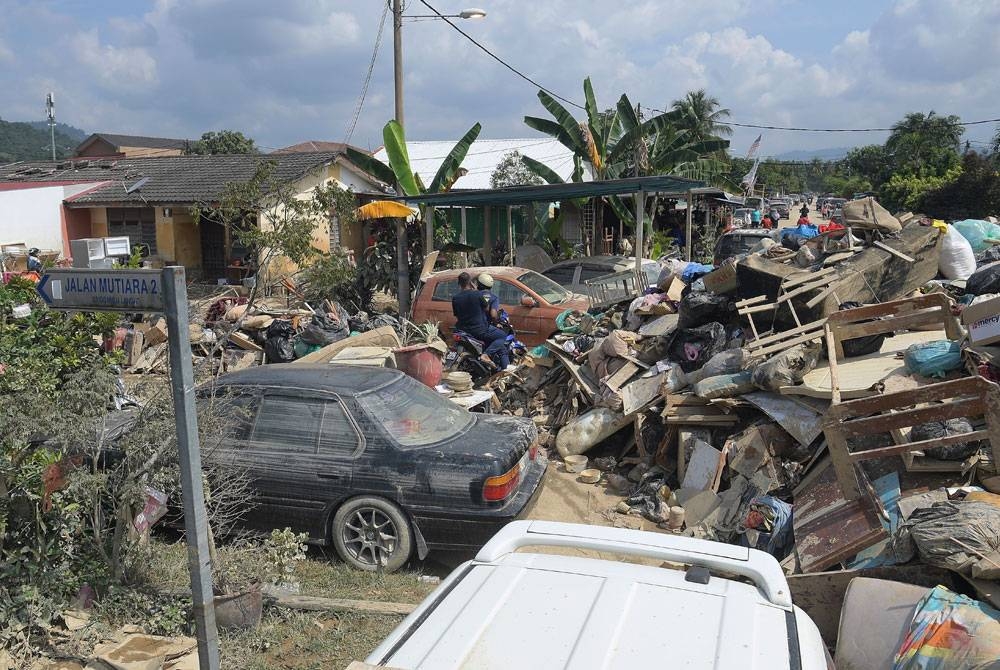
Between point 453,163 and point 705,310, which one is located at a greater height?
point 453,163

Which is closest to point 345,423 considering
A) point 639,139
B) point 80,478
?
point 80,478

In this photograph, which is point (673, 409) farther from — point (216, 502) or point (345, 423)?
point (216, 502)

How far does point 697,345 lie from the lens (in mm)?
8609

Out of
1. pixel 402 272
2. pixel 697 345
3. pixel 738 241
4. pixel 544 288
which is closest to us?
pixel 697 345

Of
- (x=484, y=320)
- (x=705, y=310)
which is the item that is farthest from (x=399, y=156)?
(x=705, y=310)

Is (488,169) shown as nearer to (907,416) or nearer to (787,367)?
(787,367)

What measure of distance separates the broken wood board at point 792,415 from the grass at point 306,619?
11.1ft

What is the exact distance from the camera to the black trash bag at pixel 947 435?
17.6ft

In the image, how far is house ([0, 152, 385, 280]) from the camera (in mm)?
23391

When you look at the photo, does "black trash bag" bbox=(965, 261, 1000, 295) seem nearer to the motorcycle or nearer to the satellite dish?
the motorcycle

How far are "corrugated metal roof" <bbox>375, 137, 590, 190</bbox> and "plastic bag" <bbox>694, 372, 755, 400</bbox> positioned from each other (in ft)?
78.0

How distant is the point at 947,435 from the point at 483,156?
32117 millimetres

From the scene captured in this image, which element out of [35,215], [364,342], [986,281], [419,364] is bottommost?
[419,364]

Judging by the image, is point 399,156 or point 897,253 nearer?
point 897,253
